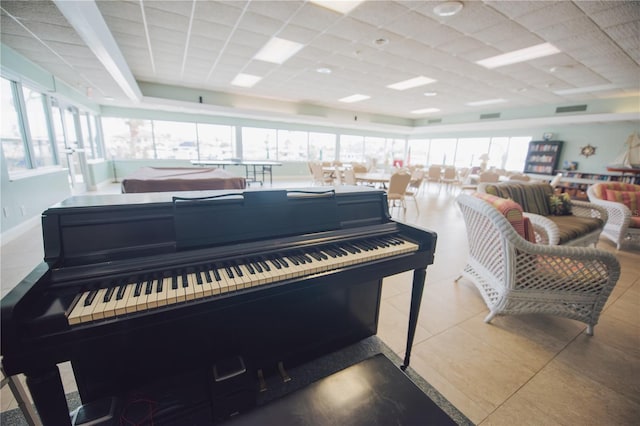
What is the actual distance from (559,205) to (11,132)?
294 inches

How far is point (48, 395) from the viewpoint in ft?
2.42

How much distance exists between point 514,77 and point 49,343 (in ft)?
25.1

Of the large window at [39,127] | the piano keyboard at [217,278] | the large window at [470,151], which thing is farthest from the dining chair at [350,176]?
the large window at [470,151]

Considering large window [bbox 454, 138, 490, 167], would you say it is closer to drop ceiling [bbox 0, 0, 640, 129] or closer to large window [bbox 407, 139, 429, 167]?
large window [bbox 407, 139, 429, 167]

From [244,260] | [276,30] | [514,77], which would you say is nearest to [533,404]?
[244,260]

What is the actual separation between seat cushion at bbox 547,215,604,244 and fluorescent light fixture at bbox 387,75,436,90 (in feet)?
13.6

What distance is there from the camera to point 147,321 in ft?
2.54

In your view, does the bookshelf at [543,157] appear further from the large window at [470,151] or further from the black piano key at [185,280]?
the black piano key at [185,280]

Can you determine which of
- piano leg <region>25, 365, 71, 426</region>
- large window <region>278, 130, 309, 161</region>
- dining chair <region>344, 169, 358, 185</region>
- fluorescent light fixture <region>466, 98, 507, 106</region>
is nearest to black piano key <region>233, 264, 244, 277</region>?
piano leg <region>25, 365, 71, 426</region>

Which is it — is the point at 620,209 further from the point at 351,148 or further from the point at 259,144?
the point at 351,148

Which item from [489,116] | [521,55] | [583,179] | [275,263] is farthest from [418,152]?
[275,263]

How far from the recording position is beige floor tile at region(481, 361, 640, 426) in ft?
4.16

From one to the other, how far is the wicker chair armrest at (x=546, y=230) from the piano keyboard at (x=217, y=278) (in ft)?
6.70

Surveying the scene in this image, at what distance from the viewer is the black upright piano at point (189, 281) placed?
72 centimetres
